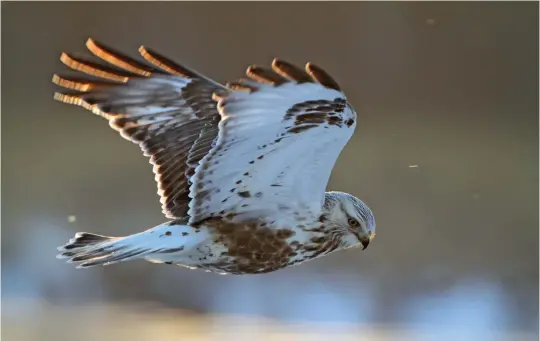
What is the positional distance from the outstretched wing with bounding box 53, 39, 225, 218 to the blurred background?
0.85m

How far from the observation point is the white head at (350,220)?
0.97 m

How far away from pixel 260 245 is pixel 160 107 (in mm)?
221

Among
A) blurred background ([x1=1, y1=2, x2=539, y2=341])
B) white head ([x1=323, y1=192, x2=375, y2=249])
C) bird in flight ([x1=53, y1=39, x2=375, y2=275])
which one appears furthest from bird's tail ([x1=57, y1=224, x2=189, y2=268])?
blurred background ([x1=1, y1=2, x2=539, y2=341])

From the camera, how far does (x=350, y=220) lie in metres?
0.97

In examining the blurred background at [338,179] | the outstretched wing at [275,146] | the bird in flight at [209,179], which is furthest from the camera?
the blurred background at [338,179]

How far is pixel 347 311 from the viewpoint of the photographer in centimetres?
191

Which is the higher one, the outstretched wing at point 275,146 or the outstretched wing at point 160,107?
the outstretched wing at point 160,107

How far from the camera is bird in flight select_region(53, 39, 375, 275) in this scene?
2.97ft

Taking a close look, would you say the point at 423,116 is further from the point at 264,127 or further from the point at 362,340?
the point at 264,127

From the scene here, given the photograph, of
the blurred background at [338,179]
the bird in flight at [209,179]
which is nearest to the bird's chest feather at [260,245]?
the bird in flight at [209,179]

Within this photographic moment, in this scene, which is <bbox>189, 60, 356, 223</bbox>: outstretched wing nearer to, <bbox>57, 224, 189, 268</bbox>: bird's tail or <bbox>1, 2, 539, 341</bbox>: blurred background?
<bbox>57, 224, 189, 268</bbox>: bird's tail

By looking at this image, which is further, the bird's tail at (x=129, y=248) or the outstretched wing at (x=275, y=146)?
the bird's tail at (x=129, y=248)

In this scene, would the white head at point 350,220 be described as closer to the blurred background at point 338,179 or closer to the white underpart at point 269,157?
the white underpart at point 269,157

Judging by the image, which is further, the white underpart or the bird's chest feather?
the bird's chest feather
